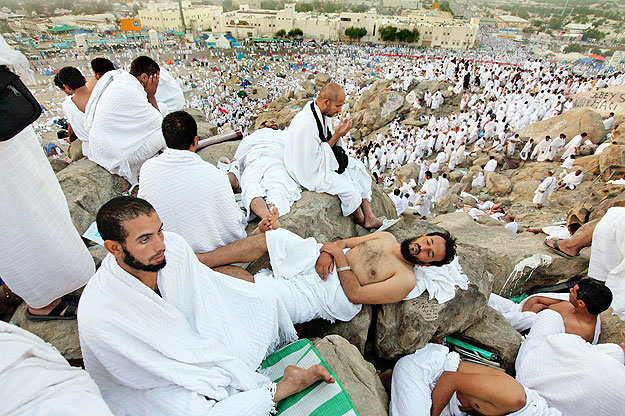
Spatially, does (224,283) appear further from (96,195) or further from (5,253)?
(96,195)

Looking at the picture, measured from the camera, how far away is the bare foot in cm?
175

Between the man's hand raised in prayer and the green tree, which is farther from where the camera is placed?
the green tree

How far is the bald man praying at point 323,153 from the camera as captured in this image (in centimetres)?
344

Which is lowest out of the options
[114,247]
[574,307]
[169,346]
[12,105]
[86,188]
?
[574,307]

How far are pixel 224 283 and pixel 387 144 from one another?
1312cm

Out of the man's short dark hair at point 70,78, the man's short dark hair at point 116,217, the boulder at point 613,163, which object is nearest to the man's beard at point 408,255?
the man's short dark hair at point 116,217

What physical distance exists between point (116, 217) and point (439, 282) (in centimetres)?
230

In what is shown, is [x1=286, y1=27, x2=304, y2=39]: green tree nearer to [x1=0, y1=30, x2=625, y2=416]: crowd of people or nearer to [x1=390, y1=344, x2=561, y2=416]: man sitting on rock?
[x1=0, y1=30, x2=625, y2=416]: crowd of people

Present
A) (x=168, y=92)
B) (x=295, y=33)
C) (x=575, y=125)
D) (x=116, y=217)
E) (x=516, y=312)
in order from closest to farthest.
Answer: (x=116, y=217) → (x=516, y=312) → (x=168, y=92) → (x=575, y=125) → (x=295, y=33)

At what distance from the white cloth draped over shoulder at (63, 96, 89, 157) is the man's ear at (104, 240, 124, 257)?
2.69m

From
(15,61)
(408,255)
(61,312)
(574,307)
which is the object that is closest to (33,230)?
(61,312)

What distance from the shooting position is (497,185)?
8953mm

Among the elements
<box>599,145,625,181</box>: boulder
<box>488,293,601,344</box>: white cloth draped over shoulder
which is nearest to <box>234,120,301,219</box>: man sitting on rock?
<box>488,293,601,344</box>: white cloth draped over shoulder

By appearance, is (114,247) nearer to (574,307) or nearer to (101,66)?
(101,66)
